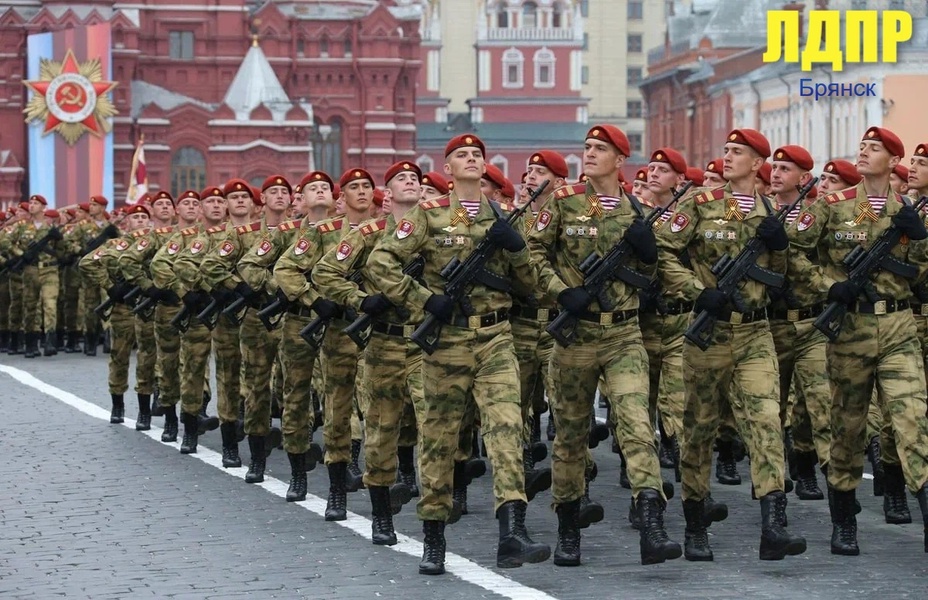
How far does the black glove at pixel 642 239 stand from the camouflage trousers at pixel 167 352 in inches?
278

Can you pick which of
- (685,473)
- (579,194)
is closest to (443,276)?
(579,194)

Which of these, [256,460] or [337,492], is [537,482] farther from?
[256,460]

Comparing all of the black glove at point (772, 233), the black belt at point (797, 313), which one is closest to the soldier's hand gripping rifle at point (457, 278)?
the black glove at point (772, 233)

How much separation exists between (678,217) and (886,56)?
53.4m

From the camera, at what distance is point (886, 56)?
2441 inches

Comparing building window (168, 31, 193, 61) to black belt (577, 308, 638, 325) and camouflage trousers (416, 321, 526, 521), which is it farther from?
black belt (577, 308, 638, 325)

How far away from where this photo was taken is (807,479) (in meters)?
12.5

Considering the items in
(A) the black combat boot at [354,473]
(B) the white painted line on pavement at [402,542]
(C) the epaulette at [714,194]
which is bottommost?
(B) the white painted line on pavement at [402,542]

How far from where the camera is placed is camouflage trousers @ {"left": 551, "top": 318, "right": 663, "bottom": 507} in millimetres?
9695

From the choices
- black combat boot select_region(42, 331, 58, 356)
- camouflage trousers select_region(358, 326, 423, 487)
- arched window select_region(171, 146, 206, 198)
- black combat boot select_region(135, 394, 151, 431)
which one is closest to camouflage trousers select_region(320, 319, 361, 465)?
camouflage trousers select_region(358, 326, 423, 487)

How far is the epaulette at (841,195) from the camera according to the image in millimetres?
10555

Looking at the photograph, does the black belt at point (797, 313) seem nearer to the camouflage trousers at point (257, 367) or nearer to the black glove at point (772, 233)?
the black glove at point (772, 233)

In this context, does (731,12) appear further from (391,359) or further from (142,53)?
(391,359)

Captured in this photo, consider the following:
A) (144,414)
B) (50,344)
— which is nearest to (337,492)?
(144,414)
